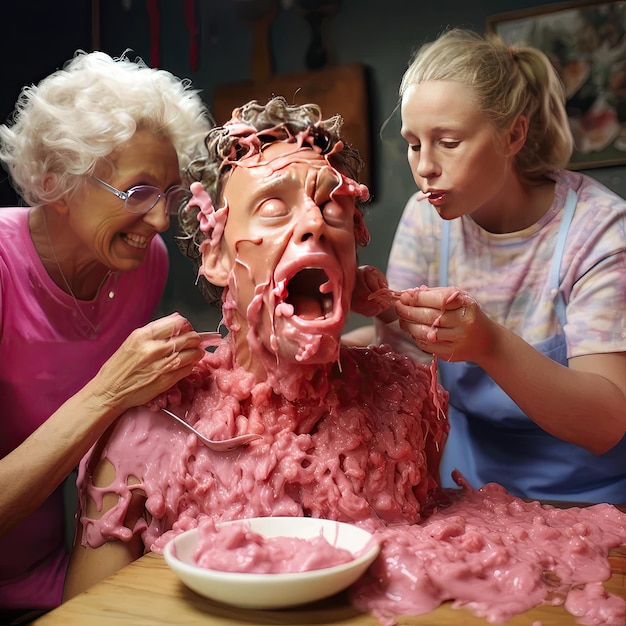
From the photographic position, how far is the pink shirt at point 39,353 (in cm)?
185

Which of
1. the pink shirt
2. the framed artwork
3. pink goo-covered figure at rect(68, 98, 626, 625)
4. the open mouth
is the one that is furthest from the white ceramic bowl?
the framed artwork

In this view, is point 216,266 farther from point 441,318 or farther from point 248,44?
point 248,44

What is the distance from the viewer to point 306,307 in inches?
59.5

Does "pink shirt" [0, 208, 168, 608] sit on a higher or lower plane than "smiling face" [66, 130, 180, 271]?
lower

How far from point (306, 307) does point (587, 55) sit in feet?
3.35

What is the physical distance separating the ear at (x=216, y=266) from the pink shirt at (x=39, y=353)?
492mm

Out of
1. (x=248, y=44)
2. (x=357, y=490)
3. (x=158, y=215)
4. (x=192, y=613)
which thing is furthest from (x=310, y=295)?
(x=248, y=44)

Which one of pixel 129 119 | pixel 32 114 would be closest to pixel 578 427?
pixel 129 119

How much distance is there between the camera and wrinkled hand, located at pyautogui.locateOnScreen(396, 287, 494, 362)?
158 cm

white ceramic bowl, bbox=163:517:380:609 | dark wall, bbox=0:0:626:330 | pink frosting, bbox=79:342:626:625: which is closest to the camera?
white ceramic bowl, bbox=163:517:380:609

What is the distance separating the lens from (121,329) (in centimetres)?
203

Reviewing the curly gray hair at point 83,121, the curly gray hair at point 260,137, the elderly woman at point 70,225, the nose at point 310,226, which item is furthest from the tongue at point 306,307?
the curly gray hair at point 83,121

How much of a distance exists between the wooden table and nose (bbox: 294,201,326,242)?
2.11 feet

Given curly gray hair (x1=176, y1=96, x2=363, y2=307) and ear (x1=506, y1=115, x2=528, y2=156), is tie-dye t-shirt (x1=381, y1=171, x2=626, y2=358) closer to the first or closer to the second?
ear (x1=506, y1=115, x2=528, y2=156)
